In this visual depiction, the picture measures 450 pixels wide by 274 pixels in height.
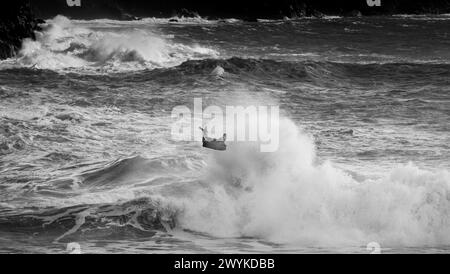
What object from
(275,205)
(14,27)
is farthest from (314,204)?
(14,27)

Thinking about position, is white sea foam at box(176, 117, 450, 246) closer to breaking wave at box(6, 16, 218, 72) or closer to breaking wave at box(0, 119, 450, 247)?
breaking wave at box(0, 119, 450, 247)

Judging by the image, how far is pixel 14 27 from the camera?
3275 centimetres

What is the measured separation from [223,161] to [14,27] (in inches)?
791

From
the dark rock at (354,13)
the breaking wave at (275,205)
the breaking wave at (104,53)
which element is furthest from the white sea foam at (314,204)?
the dark rock at (354,13)

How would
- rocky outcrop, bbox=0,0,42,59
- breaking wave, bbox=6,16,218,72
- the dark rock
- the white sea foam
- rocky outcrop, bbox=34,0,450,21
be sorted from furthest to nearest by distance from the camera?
the dark rock
rocky outcrop, bbox=34,0,450,21
rocky outcrop, bbox=0,0,42,59
breaking wave, bbox=6,16,218,72
the white sea foam

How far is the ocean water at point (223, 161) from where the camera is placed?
40.9 feet

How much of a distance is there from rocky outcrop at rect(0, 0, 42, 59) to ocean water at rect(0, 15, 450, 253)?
112cm

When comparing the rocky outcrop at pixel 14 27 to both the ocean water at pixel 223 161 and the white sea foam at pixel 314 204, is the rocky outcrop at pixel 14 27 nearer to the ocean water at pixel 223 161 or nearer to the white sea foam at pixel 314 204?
the ocean water at pixel 223 161

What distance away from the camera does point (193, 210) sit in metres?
13.3

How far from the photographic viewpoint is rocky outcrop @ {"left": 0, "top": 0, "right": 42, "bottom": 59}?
3156 cm

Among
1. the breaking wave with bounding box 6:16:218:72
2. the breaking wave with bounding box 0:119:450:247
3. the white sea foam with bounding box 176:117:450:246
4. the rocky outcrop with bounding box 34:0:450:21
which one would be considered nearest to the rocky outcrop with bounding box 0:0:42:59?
the breaking wave with bounding box 6:16:218:72

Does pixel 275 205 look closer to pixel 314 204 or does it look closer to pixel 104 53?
pixel 314 204

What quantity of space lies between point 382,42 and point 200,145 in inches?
996

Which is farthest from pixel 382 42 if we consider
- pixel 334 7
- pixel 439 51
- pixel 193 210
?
pixel 193 210
